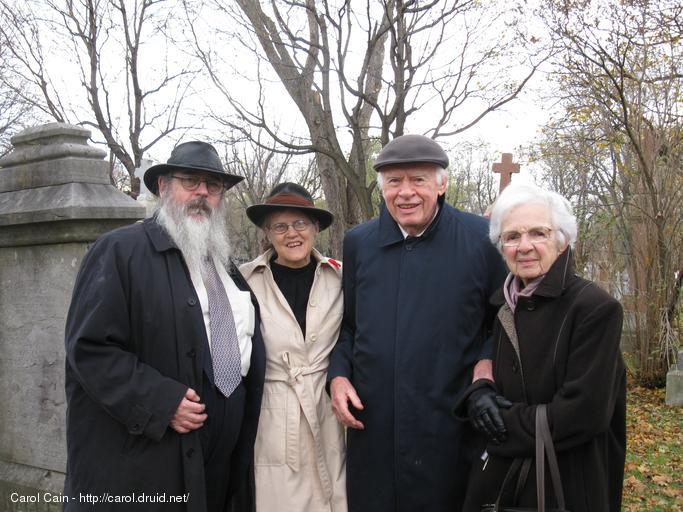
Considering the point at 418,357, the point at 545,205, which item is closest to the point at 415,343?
the point at 418,357

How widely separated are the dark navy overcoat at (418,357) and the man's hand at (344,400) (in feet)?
0.14

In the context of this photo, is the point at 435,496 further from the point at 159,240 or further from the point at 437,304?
the point at 159,240

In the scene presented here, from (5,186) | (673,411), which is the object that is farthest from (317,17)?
(673,411)

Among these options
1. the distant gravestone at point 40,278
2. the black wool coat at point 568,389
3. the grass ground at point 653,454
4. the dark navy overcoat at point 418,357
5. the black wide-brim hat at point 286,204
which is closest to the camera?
the black wool coat at point 568,389

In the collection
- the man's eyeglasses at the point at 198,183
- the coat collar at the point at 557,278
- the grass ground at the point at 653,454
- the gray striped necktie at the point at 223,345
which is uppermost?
the man's eyeglasses at the point at 198,183

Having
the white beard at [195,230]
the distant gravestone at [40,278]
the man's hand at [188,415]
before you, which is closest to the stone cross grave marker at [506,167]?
the distant gravestone at [40,278]

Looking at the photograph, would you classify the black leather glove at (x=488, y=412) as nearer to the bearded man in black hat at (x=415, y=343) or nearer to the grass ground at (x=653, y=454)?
the bearded man in black hat at (x=415, y=343)

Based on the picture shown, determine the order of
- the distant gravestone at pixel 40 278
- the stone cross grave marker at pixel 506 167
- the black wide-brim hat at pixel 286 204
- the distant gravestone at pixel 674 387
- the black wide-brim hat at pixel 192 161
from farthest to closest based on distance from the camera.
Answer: the stone cross grave marker at pixel 506 167
the distant gravestone at pixel 674 387
the distant gravestone at pixel 40 278
the black wide-brim hat at pixel 286 204
the black wide-brim hat at pixel 192 161

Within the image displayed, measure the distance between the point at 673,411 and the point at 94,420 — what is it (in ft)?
22.7

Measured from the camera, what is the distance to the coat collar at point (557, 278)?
85.3 inches

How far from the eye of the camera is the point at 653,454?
5.79 metres

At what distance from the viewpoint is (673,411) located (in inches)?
281

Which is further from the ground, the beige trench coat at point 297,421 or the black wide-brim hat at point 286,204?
the black wide-brim hat at point 286,204

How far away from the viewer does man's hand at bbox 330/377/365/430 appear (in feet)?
8.77
